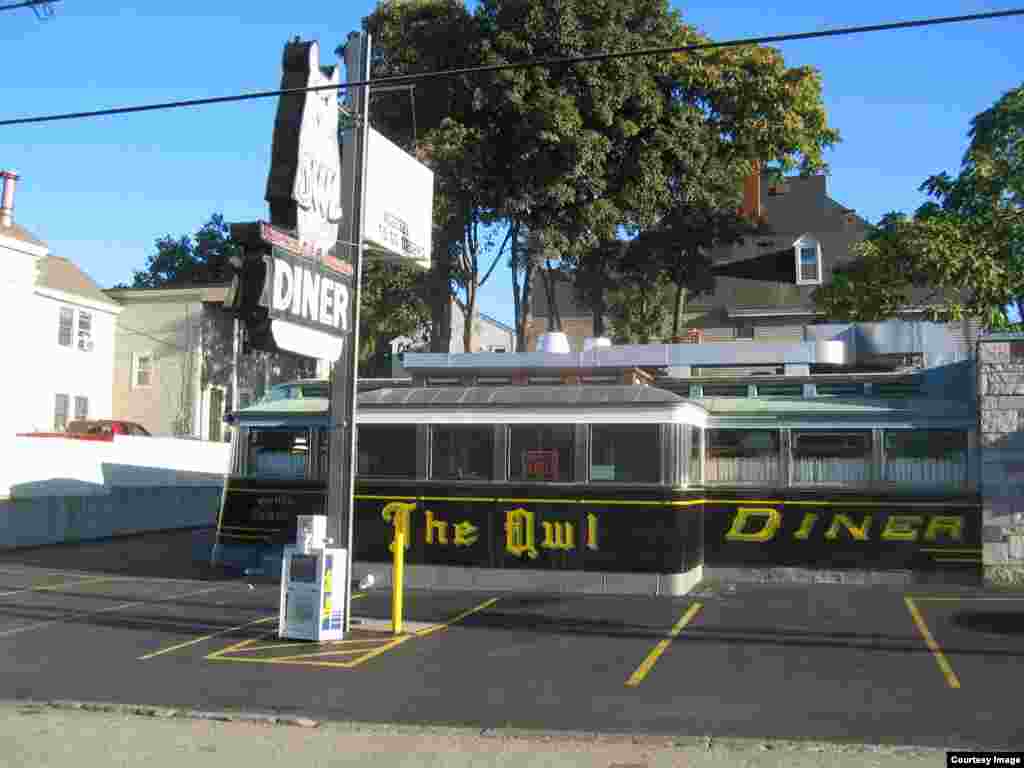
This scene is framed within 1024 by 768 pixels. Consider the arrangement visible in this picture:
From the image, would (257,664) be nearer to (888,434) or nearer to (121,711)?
(121,711)

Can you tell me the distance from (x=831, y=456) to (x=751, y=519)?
5.52 ft

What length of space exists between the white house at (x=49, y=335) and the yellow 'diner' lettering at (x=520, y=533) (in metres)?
20.7

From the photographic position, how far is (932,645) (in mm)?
12008

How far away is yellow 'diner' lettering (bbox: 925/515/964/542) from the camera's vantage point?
16562 millimetres

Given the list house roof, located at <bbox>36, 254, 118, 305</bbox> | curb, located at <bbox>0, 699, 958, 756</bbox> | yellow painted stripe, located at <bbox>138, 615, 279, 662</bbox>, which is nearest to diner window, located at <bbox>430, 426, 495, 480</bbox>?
yellow painted stripe, located at <bbox>138, 615, 279, 662</bbox>

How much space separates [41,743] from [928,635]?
9.76 meters

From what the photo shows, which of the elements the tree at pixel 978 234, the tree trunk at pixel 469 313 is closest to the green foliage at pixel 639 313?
the tree trunk at pixel 469 313

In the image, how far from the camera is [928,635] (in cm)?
1259

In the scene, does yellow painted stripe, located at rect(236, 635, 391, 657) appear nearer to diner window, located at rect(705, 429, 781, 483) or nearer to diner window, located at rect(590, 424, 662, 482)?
diner window, located at rect(590, 424, 662, 482)

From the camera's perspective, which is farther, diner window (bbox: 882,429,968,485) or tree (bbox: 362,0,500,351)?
tree (bbox: 362,0,500,351)

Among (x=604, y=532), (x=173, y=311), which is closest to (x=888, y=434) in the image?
(x=604, y=532)

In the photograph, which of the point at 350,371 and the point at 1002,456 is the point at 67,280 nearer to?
the point at 350,371

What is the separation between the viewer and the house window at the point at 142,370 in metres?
40.4

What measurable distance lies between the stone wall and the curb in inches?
363
